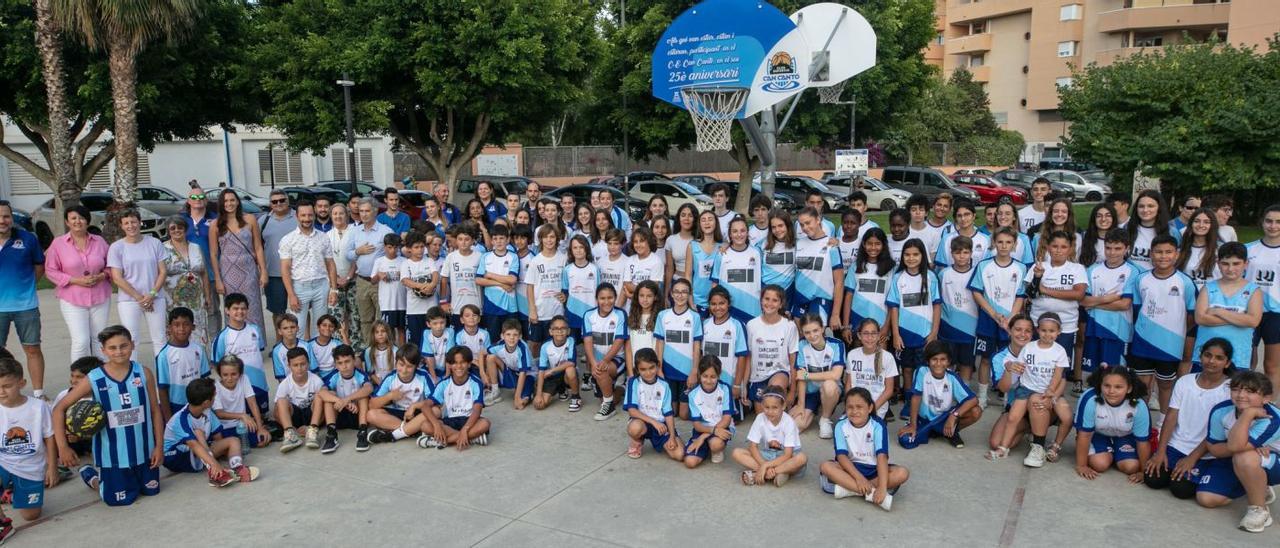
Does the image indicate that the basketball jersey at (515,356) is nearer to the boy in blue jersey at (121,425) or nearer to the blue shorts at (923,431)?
the boy in blue jersey at (121,425)

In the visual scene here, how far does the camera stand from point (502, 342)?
7.32 m

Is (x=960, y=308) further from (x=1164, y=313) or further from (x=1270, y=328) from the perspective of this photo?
(x=1270, y=328)

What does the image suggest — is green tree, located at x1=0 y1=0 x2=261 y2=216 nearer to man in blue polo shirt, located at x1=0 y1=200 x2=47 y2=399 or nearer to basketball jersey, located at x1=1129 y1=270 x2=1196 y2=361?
man in blue polo shirt, located at x1=0 y1=200 x2=47 y2=399

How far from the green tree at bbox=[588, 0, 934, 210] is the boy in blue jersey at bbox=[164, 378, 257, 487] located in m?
14.0

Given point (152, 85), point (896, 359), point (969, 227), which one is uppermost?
point (152, 85)

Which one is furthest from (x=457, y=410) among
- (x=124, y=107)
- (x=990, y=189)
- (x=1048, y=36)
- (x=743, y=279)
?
(x=1048, y=36)

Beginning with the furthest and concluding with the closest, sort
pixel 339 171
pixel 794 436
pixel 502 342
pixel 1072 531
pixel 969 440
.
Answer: pixel 339 171 < pixel 502 342 < pixel 969 440 < pixel 794 436 < pixel 1072 531

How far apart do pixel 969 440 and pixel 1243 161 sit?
1392 cm

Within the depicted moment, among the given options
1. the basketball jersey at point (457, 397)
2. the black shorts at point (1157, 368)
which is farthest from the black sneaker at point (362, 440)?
the black shorts at point (1157, 368)

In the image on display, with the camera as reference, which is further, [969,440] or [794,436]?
[969,440]

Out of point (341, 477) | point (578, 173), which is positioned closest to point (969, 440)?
point (341, 477)

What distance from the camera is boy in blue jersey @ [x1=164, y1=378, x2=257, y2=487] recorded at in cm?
546

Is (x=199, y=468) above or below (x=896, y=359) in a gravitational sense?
below

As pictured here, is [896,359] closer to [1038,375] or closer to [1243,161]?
[1038,375]
